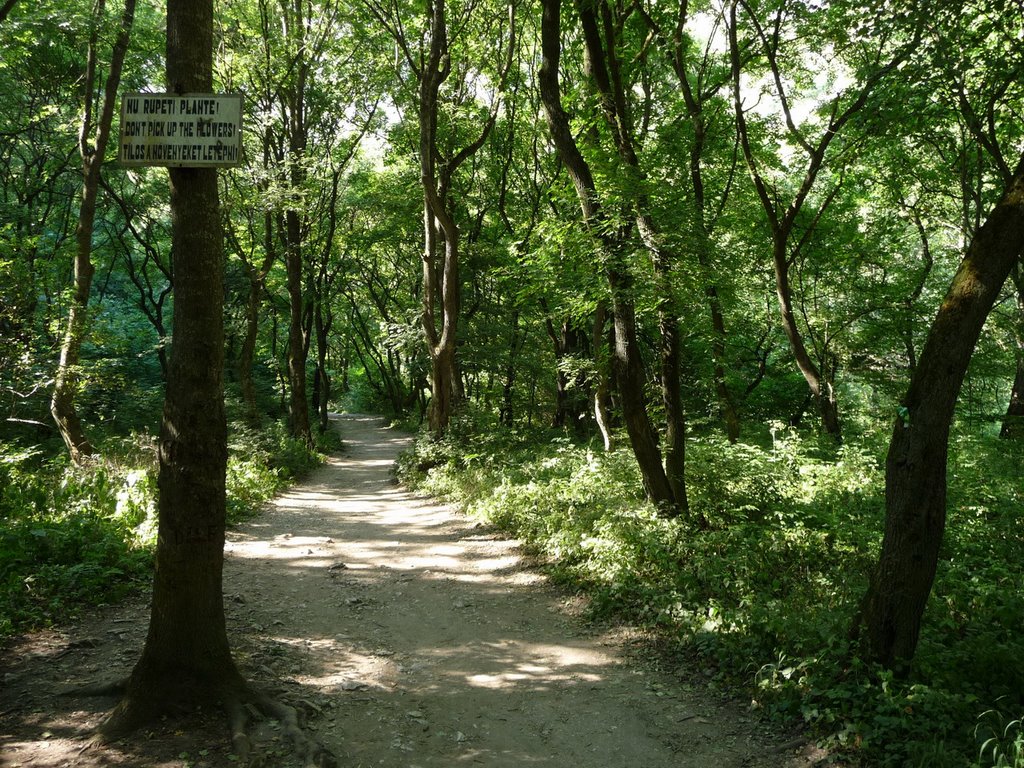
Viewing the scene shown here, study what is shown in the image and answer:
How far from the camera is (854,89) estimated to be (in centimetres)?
1281

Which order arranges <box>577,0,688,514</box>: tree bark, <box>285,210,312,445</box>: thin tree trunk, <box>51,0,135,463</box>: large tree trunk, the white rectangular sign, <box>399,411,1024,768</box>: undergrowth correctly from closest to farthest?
the white rectangular sign → <box>399,411,1024,768</box>: undergrowth → <box>577,0,688,514</box>: tree bark → <box>51,0,135,463</box>: large tree trunk → <box>285,210,312,445</box>: thin tree trunk

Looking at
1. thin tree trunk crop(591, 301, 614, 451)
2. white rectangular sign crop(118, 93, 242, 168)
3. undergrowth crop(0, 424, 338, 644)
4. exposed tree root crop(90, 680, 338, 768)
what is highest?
white rectangular sign crop(118, 93, 242, 168)

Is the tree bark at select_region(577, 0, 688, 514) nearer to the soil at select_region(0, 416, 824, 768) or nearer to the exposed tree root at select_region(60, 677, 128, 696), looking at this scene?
the soil at select_region(0, 416, 824, 768)

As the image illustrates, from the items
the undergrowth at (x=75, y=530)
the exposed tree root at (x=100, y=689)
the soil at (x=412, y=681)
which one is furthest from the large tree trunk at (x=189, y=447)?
the undergrowth at (x=75, y=530)

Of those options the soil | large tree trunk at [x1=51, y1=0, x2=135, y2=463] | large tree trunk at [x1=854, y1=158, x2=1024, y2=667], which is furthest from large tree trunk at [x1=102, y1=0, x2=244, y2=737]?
large tree trunk at [x1=51, y1=0, x2=135, y2=463]

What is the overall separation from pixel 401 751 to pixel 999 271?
4.97 metres

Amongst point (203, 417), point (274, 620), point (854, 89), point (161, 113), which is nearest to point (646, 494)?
point (274, 620)

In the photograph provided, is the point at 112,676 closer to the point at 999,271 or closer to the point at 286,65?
the point at 999,271

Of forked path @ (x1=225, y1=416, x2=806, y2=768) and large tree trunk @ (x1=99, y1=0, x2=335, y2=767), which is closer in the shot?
large tree trunk @ (x1=99, y1=0, x2=335, y2=767)

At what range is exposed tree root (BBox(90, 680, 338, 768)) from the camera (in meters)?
3.57

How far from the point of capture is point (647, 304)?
7.77 meters

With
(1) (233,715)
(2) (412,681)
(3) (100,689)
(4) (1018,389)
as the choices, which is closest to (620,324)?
(2) (412,681)

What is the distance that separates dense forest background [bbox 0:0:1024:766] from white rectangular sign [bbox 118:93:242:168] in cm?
392

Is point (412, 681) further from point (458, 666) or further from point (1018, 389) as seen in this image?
point (1018, 389)
